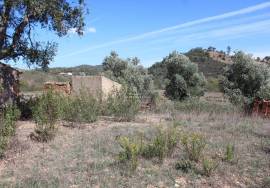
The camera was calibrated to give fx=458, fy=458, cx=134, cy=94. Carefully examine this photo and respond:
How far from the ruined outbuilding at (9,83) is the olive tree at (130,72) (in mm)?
18664

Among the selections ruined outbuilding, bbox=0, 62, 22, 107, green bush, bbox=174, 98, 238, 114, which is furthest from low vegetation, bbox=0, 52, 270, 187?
green bush, bbox=174, 98, 238, 114

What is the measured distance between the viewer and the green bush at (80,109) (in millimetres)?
13207

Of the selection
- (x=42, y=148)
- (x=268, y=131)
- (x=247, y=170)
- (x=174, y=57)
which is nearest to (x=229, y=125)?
(x=268, y=131)

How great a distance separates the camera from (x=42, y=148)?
9.97 m

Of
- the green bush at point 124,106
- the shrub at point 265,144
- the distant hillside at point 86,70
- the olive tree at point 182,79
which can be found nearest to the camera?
the shrub at point 265,144

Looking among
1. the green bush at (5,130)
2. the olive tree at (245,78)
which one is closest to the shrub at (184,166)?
the green bush at (5,130)

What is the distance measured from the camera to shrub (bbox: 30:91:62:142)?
35.2 feet

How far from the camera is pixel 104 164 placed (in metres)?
8.73

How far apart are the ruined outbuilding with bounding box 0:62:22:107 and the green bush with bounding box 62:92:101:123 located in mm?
2566

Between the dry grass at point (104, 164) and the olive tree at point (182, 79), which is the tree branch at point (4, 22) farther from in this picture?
the olive tree at point (182, 79)

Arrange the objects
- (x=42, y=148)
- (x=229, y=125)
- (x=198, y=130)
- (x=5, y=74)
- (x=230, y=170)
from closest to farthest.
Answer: (x=230, y=170) → (x=42, y=148) → (x=198, y=130) → (x=229, y=125) → (x=5, y=74)

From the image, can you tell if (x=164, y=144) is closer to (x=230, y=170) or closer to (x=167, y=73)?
(x=230, y=170)

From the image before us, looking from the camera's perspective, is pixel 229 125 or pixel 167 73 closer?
pixel 229 125

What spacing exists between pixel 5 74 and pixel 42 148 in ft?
21.0
